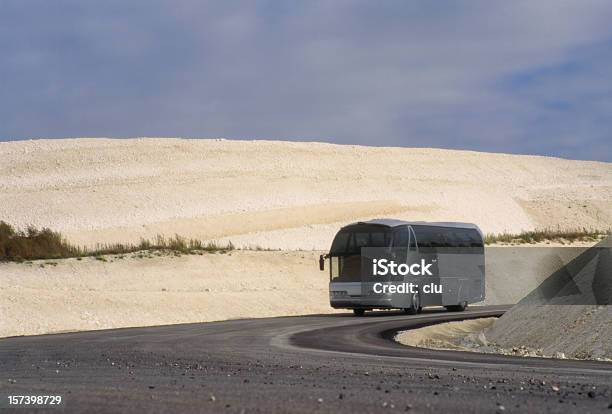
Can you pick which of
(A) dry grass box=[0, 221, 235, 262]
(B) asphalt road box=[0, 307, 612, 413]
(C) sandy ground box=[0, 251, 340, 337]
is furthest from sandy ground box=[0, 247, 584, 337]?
(B) asphalt road box=[0, 307, 612, 413]

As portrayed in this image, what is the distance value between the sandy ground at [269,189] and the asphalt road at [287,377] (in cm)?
4609

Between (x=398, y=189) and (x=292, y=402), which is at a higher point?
(x=398, y=189)

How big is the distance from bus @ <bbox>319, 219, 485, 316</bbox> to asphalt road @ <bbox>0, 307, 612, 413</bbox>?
10.5 meters

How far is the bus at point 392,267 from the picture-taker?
112ft

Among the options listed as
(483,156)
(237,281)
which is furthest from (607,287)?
(483,156)

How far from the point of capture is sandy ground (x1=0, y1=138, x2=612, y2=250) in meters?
75.6

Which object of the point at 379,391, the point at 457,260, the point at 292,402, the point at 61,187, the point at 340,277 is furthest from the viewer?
the point at 61,187

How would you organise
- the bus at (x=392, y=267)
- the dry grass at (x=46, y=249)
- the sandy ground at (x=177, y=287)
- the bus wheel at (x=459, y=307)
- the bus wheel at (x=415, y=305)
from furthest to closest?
the dry grass at (x=46, y=249)
the bus wheel at (x=459, y=307)
the sandy ground at (x=177, y=287)
the bus wheel at (x=415, y=305)
the bus at (x=392, y=267)

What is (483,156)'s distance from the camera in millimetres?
118125

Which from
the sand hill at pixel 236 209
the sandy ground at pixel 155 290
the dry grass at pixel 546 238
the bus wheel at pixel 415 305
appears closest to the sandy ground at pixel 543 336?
the bus wheel at pixel 415 305

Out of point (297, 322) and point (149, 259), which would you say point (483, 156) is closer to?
point (149, 259)

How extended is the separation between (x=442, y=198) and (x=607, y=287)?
222 feet

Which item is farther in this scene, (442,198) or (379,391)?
(442,198)

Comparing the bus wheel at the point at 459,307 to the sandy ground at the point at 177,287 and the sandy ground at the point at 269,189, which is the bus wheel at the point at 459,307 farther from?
the sandy ground at the point at 269,189
